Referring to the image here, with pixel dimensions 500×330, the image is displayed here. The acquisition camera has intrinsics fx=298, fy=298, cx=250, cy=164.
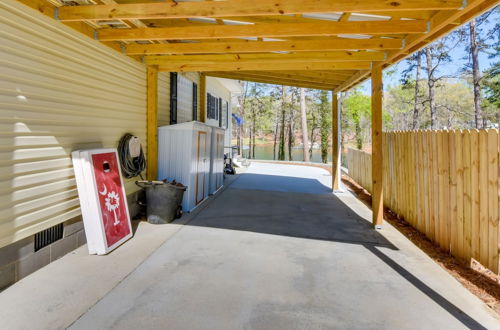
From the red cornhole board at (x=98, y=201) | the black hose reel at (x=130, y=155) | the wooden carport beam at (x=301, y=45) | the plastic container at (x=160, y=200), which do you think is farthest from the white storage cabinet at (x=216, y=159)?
the red cornhole board at (x=98, y=201)

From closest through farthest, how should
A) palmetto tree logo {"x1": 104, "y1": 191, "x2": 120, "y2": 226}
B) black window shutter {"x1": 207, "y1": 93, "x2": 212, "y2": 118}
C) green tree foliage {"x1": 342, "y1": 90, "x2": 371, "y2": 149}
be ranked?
palmetto tree logo {"x1": 104, "y1": 191, "x2": 120, "y2": 226} < black window shutter {"x1": 207, "y1": 93, "x2": 212, "y2": 118} < green tree foliage {"x1": 342, "y1": 90, "x2": 371, "y2": 149}

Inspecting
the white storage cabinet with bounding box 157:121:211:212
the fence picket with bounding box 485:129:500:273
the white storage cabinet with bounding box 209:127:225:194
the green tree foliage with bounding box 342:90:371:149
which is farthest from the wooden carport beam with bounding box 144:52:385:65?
the green tree foliage with bounding box 342:90:371:149

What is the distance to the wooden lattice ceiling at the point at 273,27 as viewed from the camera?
2990 mm

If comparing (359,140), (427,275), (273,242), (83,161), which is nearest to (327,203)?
(273,242)

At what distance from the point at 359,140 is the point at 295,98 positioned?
7344mm

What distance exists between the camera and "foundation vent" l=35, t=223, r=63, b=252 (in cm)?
319

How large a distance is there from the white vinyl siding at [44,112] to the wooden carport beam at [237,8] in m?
0.49

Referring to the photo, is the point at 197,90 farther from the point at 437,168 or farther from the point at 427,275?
the point at 427,275

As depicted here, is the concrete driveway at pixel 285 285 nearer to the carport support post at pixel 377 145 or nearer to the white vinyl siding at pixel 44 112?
the carport support post at pixel 377 145

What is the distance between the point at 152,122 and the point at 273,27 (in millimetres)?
3016

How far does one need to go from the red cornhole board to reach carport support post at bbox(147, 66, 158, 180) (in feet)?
5.10

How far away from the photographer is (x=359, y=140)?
27469 mm

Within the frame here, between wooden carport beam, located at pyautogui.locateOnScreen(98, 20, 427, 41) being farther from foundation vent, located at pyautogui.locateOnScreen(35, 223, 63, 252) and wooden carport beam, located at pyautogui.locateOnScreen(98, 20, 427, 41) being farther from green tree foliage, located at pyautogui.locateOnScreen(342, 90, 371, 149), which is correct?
green tree foliage, located at pyautogui.locateOnScreen(342, 90, 371, 149)

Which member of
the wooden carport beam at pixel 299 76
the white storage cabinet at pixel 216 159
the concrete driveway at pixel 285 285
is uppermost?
the wooden carport beam at pixel 299 76
